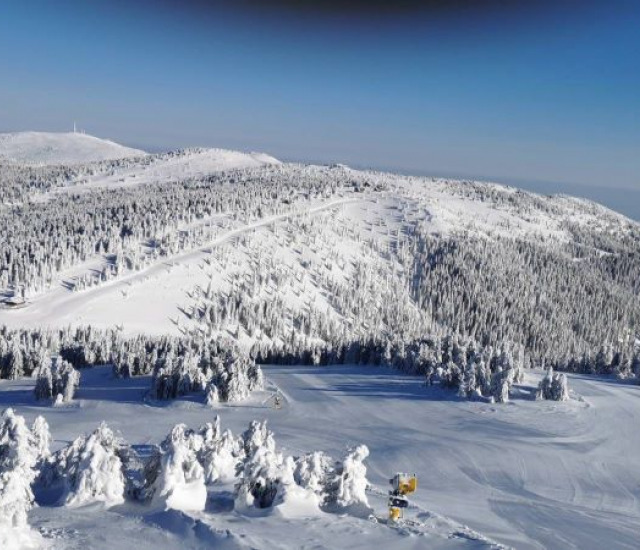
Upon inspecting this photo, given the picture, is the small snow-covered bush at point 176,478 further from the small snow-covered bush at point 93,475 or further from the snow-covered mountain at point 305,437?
the small snow-covered bush at point 93,475

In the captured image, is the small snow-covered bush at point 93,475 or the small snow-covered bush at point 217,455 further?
the small snow-covered bush at point 217,455

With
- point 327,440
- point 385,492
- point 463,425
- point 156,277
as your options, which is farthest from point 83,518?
point 156,277

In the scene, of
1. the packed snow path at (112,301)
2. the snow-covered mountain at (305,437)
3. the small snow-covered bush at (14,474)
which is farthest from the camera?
the packed snow path at (112,301)

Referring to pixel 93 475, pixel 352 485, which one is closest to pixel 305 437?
pixel 352 485

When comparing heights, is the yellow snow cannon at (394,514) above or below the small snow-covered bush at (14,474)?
below

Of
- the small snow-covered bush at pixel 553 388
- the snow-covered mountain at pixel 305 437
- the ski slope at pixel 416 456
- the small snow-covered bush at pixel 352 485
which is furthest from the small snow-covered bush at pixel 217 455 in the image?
the small snow-covered bush at pixel 553 388

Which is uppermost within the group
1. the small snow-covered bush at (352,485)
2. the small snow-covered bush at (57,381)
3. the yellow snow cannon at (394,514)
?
the small snow-covered bush at (352,485)

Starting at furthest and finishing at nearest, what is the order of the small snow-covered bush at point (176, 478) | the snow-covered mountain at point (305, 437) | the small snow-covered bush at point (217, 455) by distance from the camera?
1. the small snow-covered bush at point (217, 455)
2. the small snow-covered bush at point (176, 478)
3. the snow-covered mountain at point (305, 437)

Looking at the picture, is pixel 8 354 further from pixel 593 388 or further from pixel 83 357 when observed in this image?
pixel 593 388
